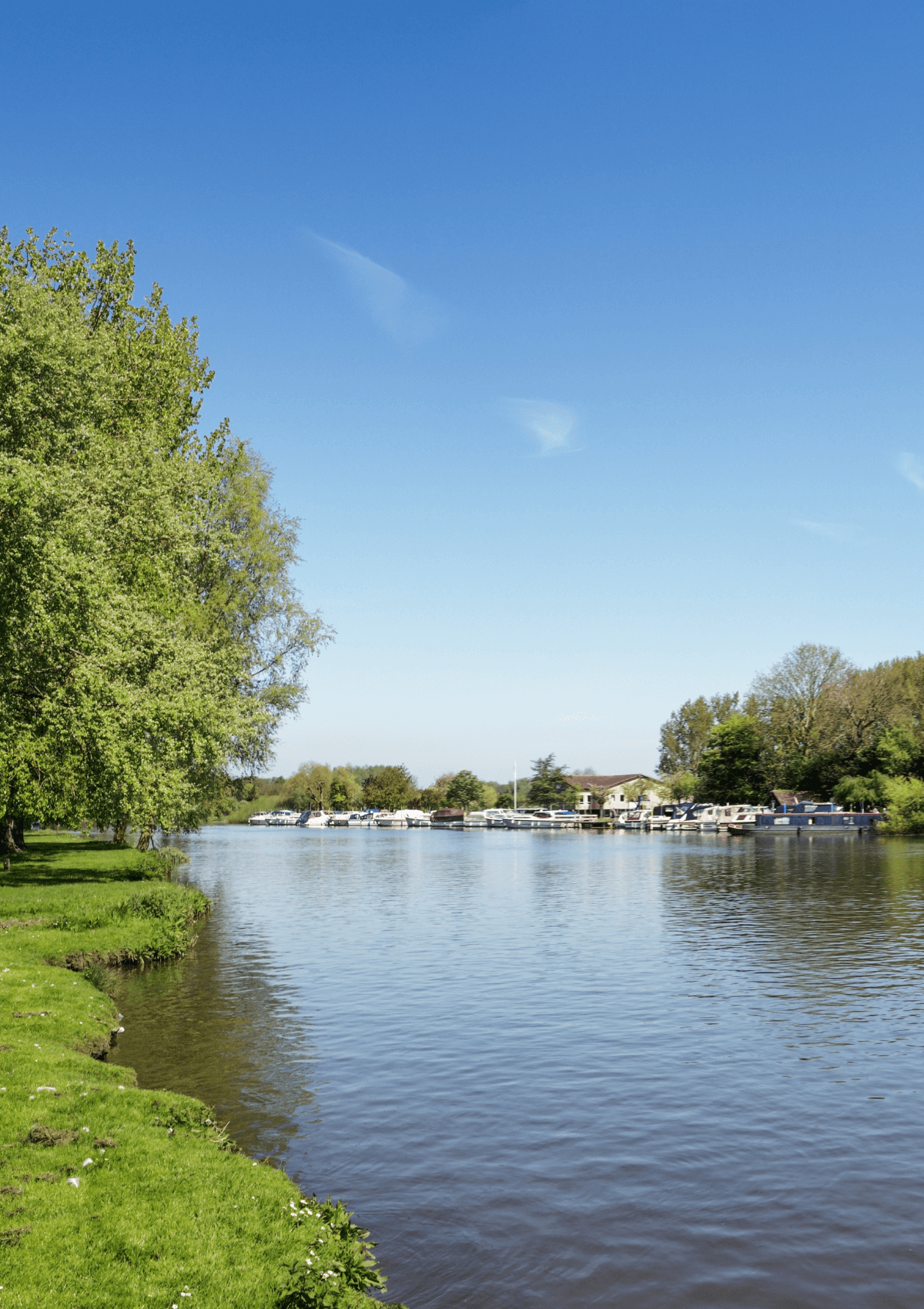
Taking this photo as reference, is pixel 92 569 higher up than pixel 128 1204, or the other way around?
pixel 92 569

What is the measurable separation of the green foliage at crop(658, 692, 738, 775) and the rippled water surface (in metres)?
146

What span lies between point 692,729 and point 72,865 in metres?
160

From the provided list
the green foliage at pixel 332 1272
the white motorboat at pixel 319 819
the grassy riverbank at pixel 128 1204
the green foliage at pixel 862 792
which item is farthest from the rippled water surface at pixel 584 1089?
the white motorboat at pixel 319 819

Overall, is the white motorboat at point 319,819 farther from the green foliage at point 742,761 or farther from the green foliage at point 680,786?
the green foliage at point 742,761

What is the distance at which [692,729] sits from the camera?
7608 inches

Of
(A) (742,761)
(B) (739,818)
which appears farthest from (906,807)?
(A) (742,761)

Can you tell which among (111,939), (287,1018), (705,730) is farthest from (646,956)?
(705,730)

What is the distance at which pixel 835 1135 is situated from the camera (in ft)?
50.1

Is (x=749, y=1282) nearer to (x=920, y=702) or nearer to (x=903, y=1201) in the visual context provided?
(x=903, y=1201)

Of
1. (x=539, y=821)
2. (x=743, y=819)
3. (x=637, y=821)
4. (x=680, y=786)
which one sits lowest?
(x=539, y=821)

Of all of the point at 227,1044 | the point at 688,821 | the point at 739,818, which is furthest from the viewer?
the point at 688,821

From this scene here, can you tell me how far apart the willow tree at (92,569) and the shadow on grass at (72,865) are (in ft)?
19.6

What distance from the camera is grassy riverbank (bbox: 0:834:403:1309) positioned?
866 centimetres

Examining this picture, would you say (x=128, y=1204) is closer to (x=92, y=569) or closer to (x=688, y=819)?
(x=92, y=569)
